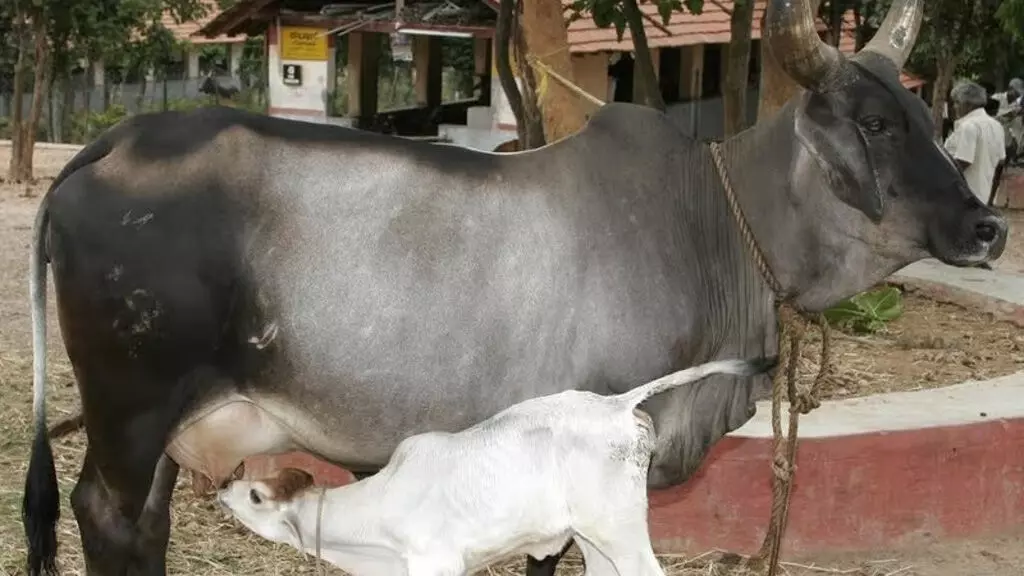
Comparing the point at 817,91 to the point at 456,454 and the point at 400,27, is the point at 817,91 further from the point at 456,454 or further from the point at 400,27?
the point at 400,27

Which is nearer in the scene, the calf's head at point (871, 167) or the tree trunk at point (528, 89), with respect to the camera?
the calf's head at point (871, 167)

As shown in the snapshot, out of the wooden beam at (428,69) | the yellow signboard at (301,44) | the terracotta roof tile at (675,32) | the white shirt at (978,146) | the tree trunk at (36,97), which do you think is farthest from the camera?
the wooden beam at (428,69)

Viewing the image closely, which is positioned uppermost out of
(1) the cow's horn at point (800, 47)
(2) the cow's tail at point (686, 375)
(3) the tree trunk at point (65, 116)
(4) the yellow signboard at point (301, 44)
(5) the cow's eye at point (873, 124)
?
(1) the cow's horn at point (800, 47)

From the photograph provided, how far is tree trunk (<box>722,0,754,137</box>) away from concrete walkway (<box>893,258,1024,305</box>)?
1333 millimetres

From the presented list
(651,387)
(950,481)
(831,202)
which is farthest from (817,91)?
(950,481)

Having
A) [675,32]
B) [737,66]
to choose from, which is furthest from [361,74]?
[737,66]

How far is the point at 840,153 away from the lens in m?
3.55

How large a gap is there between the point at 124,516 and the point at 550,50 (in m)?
3.42

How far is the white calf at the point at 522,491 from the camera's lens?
3.17 metres

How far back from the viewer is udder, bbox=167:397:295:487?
3492 millimetres

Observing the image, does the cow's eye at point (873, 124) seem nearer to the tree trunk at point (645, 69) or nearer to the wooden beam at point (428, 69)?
the tree trunk at point (645, 69)

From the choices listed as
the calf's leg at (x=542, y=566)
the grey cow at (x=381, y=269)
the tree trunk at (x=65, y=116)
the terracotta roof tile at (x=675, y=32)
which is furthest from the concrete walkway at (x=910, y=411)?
the tree trunk at (x=65, y=116)

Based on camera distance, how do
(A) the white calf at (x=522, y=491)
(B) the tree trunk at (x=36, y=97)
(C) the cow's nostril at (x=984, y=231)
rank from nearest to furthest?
(A) the white calf at (x=522, y=491), (C) the cow's nostril at (x=984, y=231), (B) the tree trunk at (x=36, y=97)

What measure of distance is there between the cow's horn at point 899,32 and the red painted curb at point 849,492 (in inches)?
62.4
